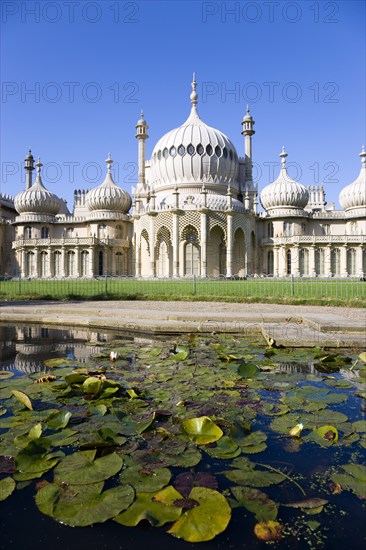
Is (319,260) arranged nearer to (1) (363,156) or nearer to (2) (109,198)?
(1) (363,156)

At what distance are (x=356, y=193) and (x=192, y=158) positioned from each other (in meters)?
18.3

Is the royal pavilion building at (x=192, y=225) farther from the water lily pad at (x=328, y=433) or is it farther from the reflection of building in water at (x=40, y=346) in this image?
the water lily pad at (x=328, y=433)

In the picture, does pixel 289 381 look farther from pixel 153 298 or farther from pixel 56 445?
pixel 153 298

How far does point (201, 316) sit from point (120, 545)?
23.2 ft

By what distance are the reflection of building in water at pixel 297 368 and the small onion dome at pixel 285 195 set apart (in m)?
39.0

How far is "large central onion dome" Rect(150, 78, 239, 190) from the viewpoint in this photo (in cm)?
3869

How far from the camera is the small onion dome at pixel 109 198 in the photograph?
4372cm

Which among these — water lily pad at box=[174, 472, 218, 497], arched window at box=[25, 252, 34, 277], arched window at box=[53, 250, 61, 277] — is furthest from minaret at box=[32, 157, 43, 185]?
water lily pad at box=[174, 472, 218, 497]

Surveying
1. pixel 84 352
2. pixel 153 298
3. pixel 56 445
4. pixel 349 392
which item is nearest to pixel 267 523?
pixel 56 445

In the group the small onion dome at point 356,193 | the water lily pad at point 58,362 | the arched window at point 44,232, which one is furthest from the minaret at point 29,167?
the water lily pad at point 58,362

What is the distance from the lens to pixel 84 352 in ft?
20.7

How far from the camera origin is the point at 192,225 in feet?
115

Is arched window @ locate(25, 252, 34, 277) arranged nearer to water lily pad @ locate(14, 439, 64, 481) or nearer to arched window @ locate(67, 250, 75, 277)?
arched window @ locate(67, 250, 75, 277)

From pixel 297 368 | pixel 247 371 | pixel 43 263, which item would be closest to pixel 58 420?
pixel 247 371
